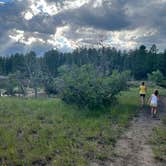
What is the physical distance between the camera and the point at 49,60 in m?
102

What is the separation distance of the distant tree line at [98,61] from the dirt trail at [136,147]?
21749mm

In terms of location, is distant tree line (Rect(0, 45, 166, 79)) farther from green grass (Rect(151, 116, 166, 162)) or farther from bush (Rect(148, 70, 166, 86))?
green grass (Rect(151, 116, 166, 162))

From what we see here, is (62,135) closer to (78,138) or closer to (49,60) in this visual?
(78,138)

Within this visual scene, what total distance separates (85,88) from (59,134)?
6.37 m

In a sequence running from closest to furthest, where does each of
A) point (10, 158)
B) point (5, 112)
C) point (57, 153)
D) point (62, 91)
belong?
point (10, 158) → point (57, 153) → point (5, 112) → point (62, 91)

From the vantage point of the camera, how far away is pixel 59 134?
11422 millimetres

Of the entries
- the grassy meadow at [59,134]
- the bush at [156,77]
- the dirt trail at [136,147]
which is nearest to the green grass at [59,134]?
the grassy meadow at [59,134]

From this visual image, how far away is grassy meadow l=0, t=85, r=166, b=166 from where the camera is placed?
348 inches

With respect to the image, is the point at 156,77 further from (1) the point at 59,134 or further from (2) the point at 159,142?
(1) the point at 59,134

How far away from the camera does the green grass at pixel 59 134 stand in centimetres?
884

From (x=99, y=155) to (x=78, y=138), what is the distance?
6.34 feet

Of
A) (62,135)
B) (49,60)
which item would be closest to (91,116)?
(62,135)

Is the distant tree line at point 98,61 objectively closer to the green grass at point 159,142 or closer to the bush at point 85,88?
the bush at point 85,88

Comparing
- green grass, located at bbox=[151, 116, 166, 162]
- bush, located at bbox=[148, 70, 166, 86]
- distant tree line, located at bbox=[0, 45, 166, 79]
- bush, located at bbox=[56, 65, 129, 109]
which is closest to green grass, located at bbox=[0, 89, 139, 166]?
bush, located at bbox=[56, 65, 129, 109]
